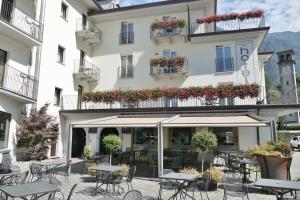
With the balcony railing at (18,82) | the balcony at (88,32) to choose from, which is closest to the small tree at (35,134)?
the balcony railing at (18,82)

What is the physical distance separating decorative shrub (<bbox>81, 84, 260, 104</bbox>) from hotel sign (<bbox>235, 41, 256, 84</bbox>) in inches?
169

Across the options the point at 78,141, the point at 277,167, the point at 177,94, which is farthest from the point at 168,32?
the point at 277,167

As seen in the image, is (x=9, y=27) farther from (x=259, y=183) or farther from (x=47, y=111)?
(x=259, y=183)

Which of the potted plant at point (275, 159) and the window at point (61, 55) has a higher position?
the window at point (61, 55)

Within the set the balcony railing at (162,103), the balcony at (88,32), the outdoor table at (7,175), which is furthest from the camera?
the balcony at (88,32)

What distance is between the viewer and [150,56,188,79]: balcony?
72.5 ft

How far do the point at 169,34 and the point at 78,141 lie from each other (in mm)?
12239

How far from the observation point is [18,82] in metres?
16.9

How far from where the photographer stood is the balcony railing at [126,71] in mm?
24484

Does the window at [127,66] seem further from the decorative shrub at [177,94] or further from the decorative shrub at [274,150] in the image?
the decorative shrub at [274,150]

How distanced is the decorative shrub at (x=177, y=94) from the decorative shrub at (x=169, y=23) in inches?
273

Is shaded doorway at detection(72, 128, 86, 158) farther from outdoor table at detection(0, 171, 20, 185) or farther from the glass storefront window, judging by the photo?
outdoor table at detection(0, 171, 20, 185)

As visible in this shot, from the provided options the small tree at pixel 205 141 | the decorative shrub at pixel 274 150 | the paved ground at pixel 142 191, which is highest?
the small tree at pixel 205 141

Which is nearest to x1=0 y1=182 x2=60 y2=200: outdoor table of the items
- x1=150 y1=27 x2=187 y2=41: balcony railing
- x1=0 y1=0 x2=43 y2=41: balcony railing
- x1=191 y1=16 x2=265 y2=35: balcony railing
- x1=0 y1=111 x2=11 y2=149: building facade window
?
x1=0 y1=111 x2=11 y2=149: building facade window
